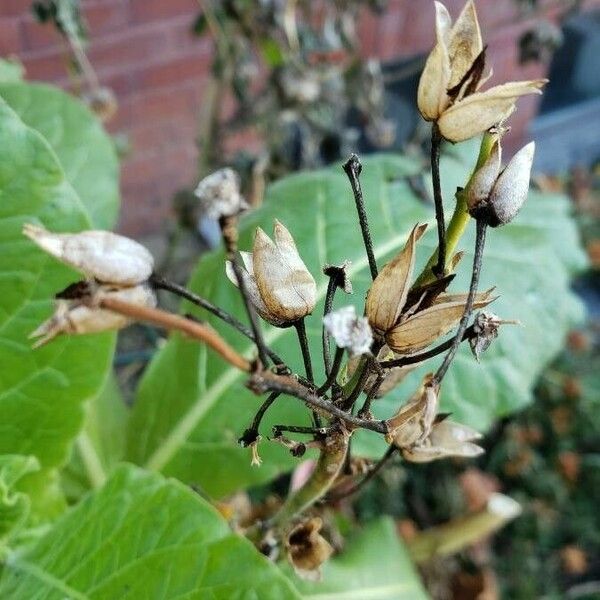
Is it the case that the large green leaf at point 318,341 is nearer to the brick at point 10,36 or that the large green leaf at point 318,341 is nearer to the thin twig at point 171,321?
the thin twig at point 171,321

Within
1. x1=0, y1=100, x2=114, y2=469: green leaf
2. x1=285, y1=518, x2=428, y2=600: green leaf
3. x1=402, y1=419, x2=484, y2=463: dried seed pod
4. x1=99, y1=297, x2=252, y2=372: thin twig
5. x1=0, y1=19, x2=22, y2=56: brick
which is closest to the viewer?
x1=99, y1=297, x2=252, y2=372: thin twig

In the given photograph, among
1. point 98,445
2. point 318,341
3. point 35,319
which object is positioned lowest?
point 98,445

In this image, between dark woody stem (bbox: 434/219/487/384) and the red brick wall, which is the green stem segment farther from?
the red brick wall

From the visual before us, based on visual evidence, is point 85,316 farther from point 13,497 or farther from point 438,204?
point 13,497

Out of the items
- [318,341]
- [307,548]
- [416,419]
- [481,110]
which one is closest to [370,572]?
[318,341]

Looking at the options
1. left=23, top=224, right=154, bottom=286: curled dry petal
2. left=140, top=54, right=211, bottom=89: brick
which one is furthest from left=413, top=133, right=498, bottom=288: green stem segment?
left=140, top=54, right=211, bottom=89: brick

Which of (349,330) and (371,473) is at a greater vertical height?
(349,330)
